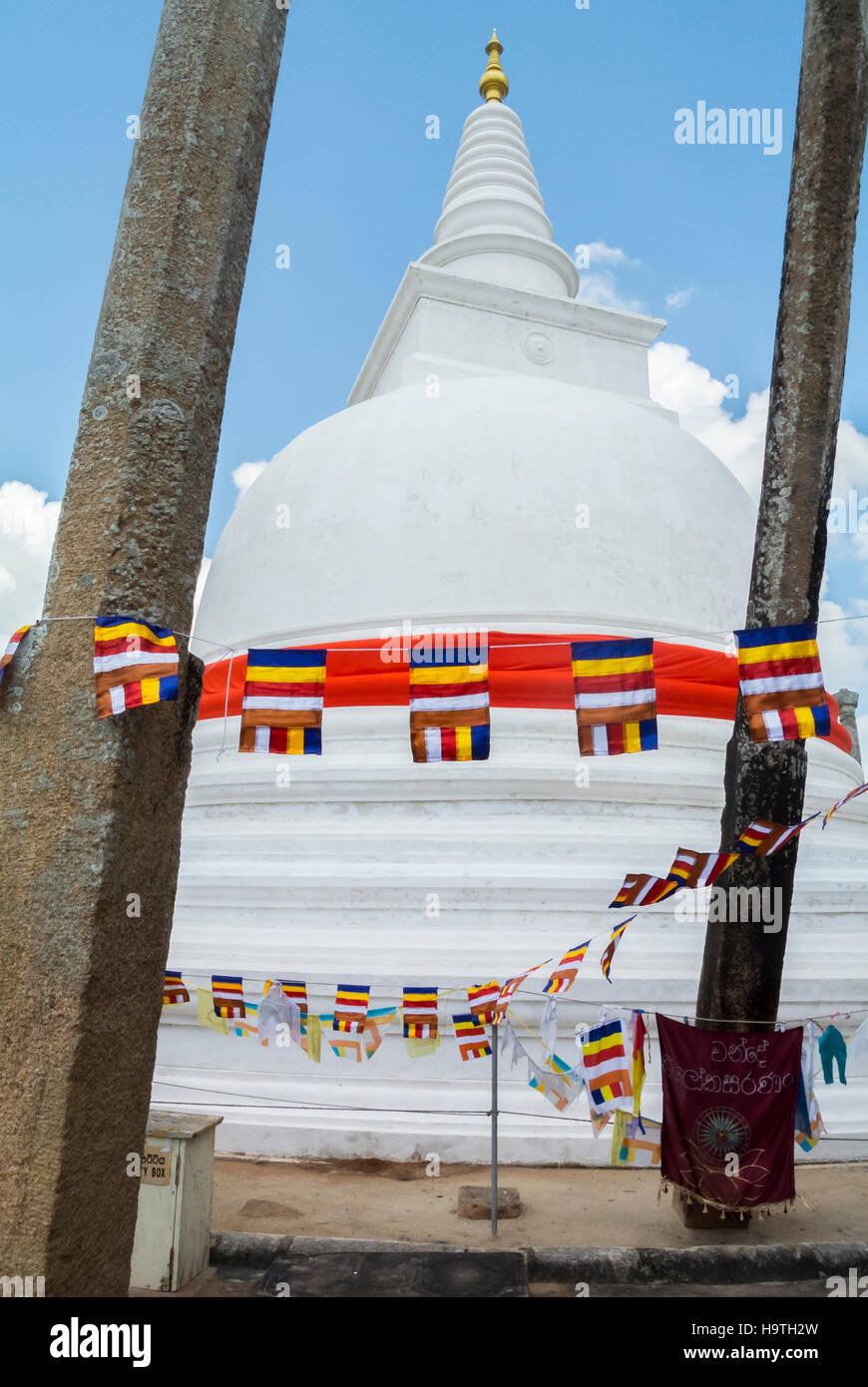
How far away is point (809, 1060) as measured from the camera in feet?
19.2

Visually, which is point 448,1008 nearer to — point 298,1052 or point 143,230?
point 298,1052

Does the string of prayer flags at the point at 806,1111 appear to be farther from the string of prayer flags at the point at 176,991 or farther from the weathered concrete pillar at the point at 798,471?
the string of prayer flags at the point at 176,991

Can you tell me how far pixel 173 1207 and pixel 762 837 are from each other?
3473 mm

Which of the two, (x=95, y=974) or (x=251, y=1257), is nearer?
(x=95, y=974)

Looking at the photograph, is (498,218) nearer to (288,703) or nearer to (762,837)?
(288,703)

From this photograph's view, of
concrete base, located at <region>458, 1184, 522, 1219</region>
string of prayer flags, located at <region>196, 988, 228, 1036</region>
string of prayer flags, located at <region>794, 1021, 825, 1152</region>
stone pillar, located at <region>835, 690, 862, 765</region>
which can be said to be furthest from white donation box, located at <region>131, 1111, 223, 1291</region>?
stone pillar, located at <region>835, 690, 862, 765</region>

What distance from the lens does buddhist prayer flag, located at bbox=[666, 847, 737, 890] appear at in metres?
5.36

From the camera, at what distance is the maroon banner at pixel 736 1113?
5.50 metres

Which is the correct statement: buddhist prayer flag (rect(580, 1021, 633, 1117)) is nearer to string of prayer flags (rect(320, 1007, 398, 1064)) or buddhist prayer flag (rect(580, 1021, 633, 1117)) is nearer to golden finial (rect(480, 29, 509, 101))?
string of prayer flags (rect(320, 1007, 398, 1064))

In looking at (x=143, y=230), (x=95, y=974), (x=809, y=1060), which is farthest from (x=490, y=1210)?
(x=143, y=230)

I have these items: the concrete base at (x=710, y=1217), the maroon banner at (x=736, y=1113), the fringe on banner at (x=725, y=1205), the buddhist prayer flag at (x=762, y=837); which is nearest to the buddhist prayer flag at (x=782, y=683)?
the buddhist prayer flag at (x=762, y=837)

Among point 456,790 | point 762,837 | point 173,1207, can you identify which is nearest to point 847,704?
point 456,790
